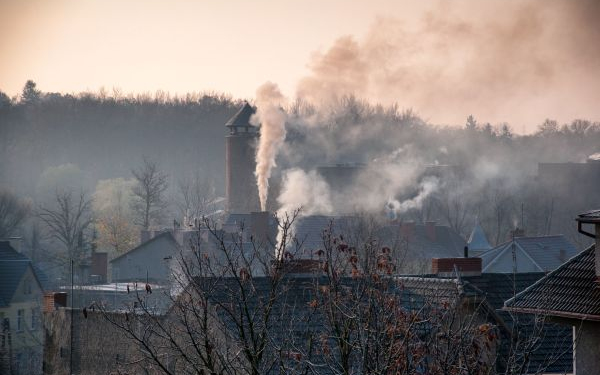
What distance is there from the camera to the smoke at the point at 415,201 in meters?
77.9

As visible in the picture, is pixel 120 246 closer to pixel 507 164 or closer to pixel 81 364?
pixel 507 164

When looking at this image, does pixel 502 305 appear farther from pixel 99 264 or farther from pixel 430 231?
pixel 430 231

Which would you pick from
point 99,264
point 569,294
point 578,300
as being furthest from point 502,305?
point 99,264

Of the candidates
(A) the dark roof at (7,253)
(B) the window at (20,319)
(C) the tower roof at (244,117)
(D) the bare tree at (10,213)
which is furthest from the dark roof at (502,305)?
(D) the bare tree at (10,213)

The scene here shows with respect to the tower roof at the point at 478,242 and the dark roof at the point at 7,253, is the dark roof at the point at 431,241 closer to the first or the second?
the tower roof at the point at 478,242

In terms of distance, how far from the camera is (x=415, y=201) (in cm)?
8369

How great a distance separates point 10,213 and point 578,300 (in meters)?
72.4

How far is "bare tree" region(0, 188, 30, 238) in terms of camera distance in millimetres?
77000

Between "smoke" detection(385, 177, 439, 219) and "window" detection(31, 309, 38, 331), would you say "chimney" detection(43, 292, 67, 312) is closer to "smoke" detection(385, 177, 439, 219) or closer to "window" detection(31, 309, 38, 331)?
"window" detection(31, 309, 38, 331)

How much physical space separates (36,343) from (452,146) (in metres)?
68.8

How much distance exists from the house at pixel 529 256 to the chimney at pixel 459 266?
1933 cm

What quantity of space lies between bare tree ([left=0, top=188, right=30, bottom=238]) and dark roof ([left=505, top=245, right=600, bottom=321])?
199 feet

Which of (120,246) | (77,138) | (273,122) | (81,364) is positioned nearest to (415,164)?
(273,122)

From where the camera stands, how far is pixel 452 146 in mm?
109562
